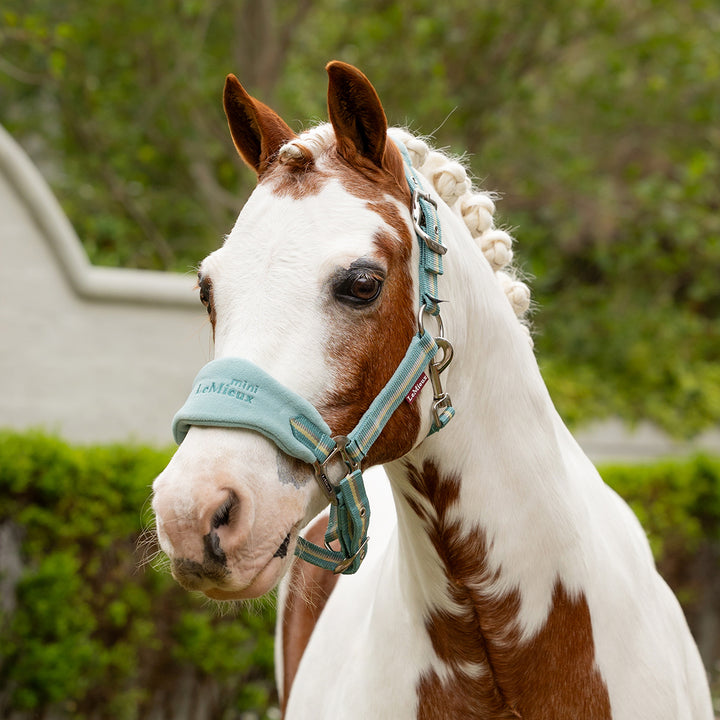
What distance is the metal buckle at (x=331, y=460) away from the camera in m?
1.54

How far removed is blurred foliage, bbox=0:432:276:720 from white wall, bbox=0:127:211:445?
1748 mm

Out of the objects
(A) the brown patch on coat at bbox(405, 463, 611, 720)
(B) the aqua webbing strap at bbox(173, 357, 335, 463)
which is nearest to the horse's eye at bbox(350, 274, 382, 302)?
(B) the aqua webbing strap at bbox(173, 357, 335, 463)

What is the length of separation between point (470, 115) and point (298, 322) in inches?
330

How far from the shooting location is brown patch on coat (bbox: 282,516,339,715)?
2816 mm

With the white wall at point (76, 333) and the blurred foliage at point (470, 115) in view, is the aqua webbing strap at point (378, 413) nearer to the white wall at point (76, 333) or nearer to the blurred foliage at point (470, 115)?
the white wall at point (76, 333)

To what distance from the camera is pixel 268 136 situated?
1868mm

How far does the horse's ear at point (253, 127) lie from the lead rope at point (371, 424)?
0.97ft

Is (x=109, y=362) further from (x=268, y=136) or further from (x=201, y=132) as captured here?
(x=268, y=136)

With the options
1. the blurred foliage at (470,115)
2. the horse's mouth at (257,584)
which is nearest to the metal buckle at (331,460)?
the horse's mouth at (257,584)

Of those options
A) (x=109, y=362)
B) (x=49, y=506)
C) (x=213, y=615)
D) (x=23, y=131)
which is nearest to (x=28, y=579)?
(x=49, y=506)

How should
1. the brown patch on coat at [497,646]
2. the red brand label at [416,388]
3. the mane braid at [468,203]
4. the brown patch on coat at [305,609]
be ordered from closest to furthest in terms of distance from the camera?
the red brand label at [416,388] < the brown patch on coat at [497,646] < the mane braid at [468,203] < the brown patch on coat at [305,609]

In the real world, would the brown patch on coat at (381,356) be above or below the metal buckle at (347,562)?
above

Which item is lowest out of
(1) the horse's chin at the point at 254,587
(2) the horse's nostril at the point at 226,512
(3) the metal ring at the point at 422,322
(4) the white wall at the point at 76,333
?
(1) the horse's chin at the point at 254,587

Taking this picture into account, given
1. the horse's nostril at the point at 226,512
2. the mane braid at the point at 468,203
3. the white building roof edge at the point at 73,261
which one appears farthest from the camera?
the white building roof edge at the point at 73,261
